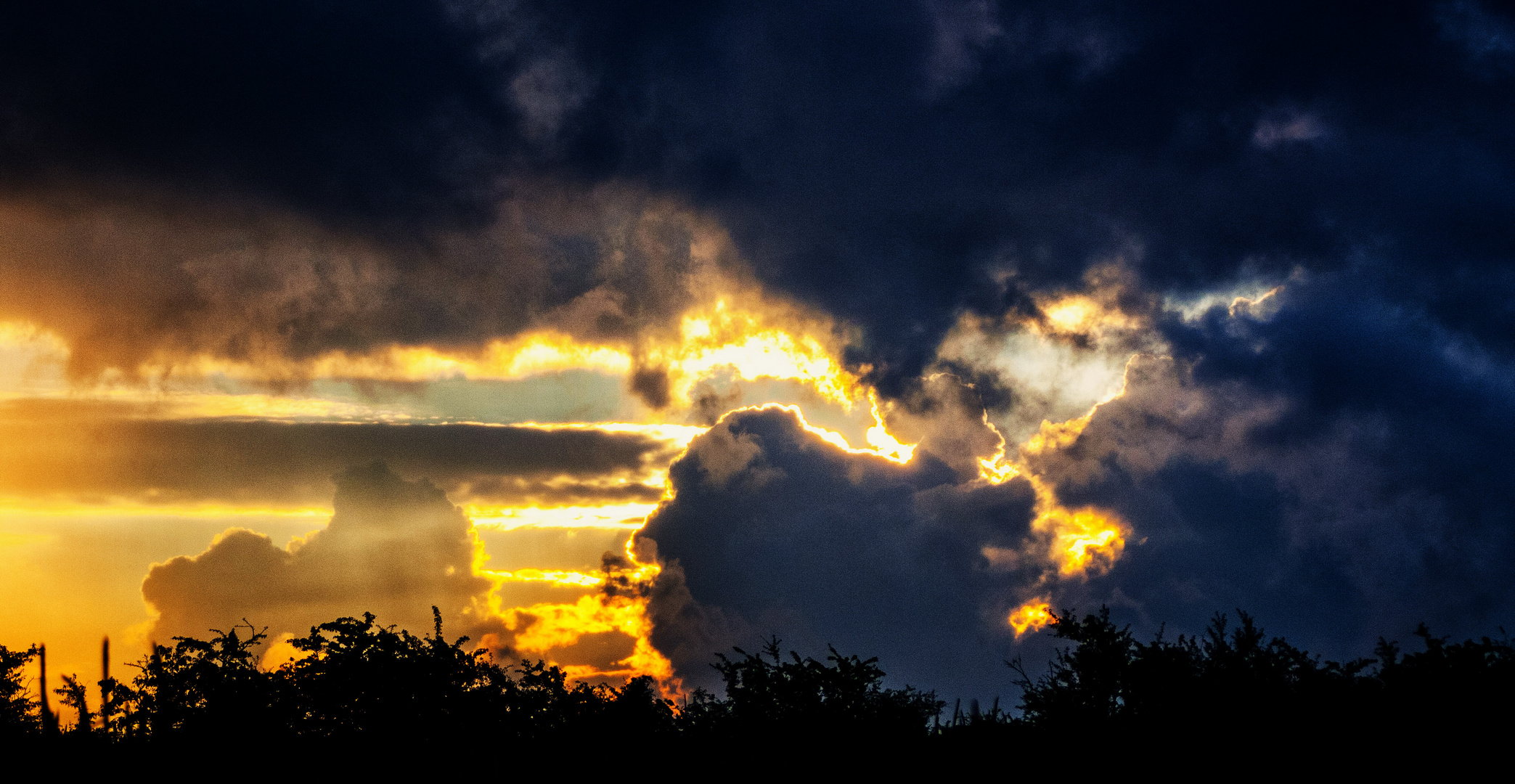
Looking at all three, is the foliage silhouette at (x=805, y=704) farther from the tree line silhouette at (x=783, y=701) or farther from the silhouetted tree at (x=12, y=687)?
the silhouetted tree at (x=12, y=687)

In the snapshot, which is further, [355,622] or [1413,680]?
[355,622]

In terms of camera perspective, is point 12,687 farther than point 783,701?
Yes

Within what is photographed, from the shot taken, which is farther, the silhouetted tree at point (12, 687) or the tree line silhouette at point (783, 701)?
the silhouetted tree at point (12, 687)

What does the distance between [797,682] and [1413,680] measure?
12375mm

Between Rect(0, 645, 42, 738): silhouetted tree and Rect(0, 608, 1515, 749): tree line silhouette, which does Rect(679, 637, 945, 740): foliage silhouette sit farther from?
Rect(0, 645, 42, 738): silhouetted tree

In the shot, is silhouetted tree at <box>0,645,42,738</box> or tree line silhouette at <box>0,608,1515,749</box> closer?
tree line silhouette at <box>0,608,1515,749</box>

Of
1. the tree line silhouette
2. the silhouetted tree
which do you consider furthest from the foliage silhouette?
the silhouetted tree

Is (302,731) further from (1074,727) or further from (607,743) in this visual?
(1074,727)

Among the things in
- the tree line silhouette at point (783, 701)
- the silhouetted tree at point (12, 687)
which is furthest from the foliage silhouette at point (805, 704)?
the silhouetted tree at point (12, 687)

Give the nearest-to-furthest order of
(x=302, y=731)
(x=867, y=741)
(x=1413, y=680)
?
1. (x=1413, y=680)
2. (x=867, y=741)
3. (x=302, y=731)

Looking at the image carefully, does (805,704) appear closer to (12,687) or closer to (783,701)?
(783,701)

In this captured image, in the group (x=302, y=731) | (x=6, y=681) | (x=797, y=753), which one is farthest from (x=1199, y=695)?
(x=6, y=681)

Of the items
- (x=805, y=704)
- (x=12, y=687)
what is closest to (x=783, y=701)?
(x=805, y=704)

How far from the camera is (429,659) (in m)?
26.2
